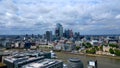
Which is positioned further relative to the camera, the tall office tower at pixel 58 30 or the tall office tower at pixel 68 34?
the tall office tower at pixel 68 34

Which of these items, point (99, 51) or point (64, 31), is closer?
point (99, 51)

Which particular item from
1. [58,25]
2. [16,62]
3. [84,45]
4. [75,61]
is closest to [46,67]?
[75,61]

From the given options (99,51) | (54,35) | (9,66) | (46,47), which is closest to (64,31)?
(54,35)

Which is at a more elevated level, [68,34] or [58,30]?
[58,30]

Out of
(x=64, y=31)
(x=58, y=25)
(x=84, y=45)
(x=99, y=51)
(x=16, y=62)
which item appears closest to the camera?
(x=16, y=62)

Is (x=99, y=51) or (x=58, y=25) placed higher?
→ (x=58, y=25)

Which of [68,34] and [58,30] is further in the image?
[68,34]

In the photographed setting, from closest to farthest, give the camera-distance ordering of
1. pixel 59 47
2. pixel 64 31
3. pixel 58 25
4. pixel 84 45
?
1. pixel 59 47
2. pixel 84 45
3. pixel 58 25
4. pixel 64 31

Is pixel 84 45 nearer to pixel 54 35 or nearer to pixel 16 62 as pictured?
pixel 54 35

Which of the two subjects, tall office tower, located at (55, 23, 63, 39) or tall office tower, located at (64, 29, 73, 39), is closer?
tall office tower, located at (55, 23, 63, 39)

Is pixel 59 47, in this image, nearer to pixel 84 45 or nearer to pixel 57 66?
pixel 84 45
